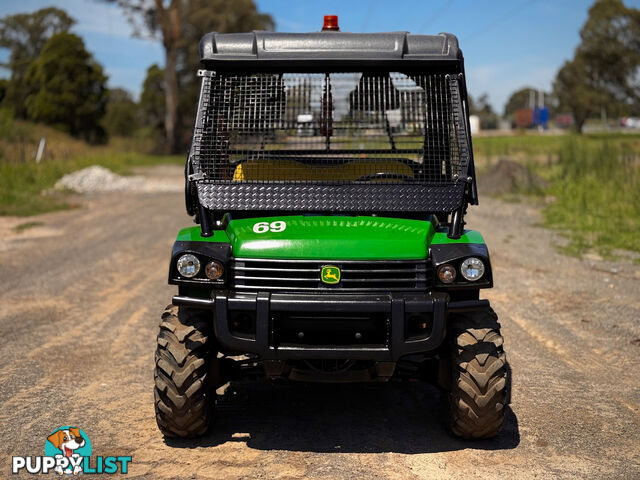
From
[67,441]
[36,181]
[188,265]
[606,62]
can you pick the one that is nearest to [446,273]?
[188,265]

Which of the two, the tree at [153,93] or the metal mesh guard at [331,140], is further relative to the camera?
the tree at [153,93]

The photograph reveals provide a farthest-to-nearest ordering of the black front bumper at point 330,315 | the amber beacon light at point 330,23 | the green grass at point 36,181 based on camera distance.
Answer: the green grass at point 36,181 → the amber beacon light at point 330,23 → the black front bumper at point 330,315

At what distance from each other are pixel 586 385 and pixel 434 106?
2.40 meters

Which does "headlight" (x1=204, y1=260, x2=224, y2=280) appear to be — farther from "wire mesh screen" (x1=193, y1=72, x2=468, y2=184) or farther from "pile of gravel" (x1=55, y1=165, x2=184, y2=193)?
"pile of gravel" (x1=55, y1=165, x2=184, y2=193)

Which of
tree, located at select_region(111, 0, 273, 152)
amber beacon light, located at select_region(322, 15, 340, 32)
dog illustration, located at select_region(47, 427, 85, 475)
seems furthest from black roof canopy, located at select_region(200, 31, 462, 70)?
tree, located at select_region(111, 0, 273, 152)

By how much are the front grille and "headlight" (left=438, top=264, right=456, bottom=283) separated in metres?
0.09

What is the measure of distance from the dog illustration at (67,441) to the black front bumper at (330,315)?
1.12 metres

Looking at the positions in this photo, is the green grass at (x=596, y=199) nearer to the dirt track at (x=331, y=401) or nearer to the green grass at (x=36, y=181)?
the dirt track at (x=331, y=401)

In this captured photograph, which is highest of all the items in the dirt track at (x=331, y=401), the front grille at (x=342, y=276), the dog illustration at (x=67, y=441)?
the front grille at (x=342, y=276)

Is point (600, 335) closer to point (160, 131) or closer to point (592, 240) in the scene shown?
point (592, 240)

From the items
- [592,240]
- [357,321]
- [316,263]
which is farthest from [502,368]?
[592,240]

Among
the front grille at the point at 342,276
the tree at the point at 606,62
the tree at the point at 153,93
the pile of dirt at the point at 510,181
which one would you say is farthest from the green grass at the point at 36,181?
the tree at the point at 606,62

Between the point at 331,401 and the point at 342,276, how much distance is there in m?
1.50

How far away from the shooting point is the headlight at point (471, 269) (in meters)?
4.68
